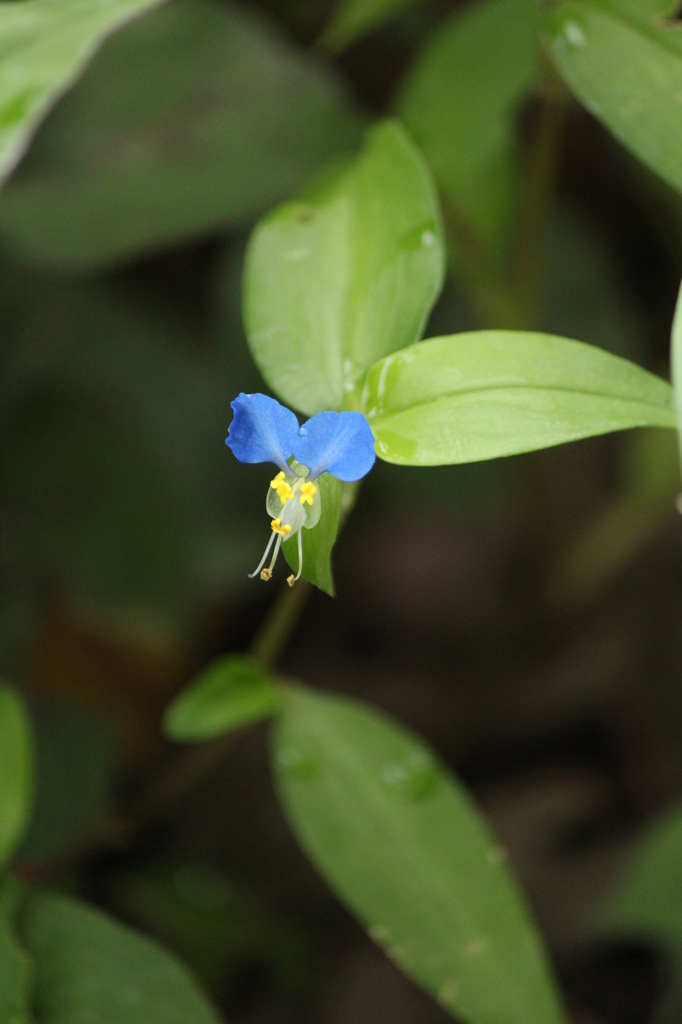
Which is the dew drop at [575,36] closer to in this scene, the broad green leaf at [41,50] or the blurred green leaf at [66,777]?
the broad green leaf at [41,50]

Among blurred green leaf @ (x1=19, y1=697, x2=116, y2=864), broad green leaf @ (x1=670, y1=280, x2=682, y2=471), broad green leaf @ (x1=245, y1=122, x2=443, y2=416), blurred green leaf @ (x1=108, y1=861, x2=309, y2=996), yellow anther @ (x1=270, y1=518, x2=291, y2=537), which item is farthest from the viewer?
blurred green leaf @ (x1=108, y1=861, x2=309, y2=996)

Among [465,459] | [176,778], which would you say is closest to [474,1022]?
[465,459]

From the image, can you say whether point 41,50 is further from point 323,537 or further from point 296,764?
point 296,764

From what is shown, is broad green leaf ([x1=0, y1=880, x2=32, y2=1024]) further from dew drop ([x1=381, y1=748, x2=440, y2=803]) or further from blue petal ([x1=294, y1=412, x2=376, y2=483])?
blue petal ([x1=294, y1=412, x2=376, y2=483])

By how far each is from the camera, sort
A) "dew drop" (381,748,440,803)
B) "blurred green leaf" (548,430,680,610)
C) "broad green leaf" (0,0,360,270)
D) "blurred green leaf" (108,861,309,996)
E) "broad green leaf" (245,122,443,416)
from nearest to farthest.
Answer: "broad green leaf" (245,122,443,416) → "dew drop" (381,748,440,803) → "broad green leaf" (0,0,360,270) → "blurred green leaf" (108,861,309,996) → "blurred green leaf" (548,430,680,610)

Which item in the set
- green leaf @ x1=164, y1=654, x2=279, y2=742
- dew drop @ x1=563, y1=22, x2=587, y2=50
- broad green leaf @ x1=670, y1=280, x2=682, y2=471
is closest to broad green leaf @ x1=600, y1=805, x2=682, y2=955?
green leaf @ x1=164, y1=654, x2=279, y2=742

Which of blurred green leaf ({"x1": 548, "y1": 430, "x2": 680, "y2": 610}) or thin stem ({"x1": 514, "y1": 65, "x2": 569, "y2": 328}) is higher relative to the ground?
thin stem ({"x1": 514, "y1": 65, "x2": 569, "y2": 328})

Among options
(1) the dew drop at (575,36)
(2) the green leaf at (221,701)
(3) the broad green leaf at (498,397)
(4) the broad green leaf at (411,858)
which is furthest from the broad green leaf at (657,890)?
(1) the dew drop at (575,36)

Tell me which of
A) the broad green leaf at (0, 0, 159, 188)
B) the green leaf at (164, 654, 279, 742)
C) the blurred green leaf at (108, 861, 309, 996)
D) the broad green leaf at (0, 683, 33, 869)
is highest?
the broad green leaf at (0, 0, 159, 188)
